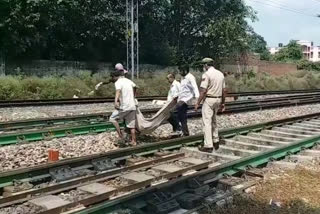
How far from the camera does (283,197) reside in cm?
648

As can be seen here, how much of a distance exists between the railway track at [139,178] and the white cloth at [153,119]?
0.86 meters

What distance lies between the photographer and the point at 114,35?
139 ft

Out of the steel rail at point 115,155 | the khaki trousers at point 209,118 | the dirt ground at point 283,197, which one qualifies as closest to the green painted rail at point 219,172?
the dirt ground at point 283,197

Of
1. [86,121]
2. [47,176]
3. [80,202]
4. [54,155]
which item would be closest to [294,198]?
[80,202]

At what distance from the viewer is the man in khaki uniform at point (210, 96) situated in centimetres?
959

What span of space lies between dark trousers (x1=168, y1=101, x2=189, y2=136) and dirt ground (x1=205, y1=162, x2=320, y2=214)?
371cm

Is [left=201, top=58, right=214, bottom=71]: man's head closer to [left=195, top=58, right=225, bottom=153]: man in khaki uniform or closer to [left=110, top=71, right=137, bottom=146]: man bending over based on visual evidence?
[left=195, top=58, right=225, bottom=153]: man in khaki uniform

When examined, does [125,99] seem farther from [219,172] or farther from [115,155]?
[219,172]

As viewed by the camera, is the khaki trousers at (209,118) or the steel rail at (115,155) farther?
the khaki trousers at (209,118)

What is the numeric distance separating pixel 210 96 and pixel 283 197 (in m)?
3.59

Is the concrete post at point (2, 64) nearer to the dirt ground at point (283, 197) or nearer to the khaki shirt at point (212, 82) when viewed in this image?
the khaki shirt at point (212, 82)

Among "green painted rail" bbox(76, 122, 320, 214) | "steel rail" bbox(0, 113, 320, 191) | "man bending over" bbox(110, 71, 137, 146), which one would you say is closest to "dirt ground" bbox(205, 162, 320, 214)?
"green painted rail" bbox(76, 122, 320, 214)

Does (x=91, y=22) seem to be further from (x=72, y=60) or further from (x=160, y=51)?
(x=160, y=51)

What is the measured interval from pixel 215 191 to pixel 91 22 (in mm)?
34917
